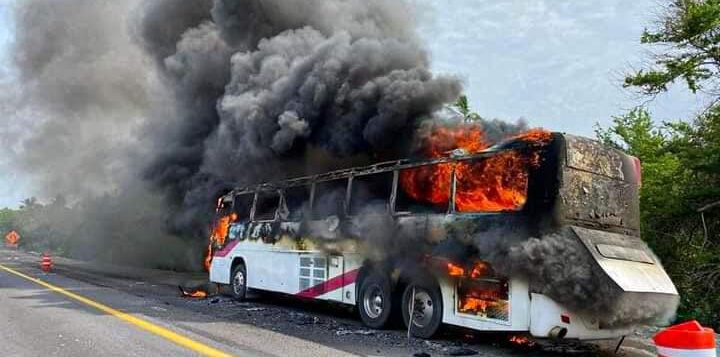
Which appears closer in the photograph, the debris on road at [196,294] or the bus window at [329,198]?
the bus window at [329,198]

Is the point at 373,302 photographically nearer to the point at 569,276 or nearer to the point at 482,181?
the point at 482,181

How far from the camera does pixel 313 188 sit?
9625mm

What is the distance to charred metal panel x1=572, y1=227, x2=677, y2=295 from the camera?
5711 mm

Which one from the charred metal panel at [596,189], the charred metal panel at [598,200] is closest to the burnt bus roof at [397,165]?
the charred metal panel at [596,189]

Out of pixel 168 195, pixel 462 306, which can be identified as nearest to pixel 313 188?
pixel 462 306

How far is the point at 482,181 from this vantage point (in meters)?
6.85

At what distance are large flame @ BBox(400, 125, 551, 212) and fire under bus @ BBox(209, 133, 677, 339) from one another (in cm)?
1

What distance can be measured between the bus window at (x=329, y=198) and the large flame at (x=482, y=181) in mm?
1340

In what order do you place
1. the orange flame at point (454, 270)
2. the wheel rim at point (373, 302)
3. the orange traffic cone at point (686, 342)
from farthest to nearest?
the wheel rim at point (373, 302) < the orange flame at point (454, 270) < the orange traffic cone at point (686, 342)

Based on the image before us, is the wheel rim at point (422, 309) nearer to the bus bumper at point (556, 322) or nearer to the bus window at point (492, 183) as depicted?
the bus window at point (492, 183)

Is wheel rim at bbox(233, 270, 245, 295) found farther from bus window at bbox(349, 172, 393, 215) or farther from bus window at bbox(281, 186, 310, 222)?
bus window at bbox(349, 172, 393, 215)

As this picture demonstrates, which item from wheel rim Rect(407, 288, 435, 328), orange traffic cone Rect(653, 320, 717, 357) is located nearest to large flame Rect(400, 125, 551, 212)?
wheel rim Rect(407, 288, 435, 328)

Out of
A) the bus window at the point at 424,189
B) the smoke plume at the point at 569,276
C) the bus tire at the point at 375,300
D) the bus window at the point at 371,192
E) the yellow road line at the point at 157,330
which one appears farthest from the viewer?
the bus window at the point at 371,192

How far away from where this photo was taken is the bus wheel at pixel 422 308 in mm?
6910
